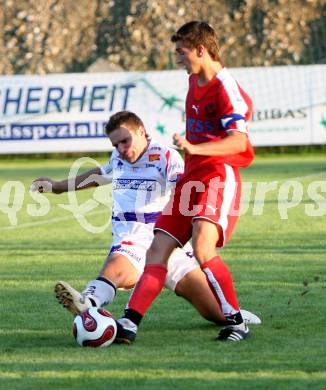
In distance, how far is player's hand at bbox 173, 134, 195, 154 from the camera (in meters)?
5.96

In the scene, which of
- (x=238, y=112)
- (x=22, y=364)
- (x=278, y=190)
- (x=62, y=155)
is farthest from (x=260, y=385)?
(x=62, y=155)

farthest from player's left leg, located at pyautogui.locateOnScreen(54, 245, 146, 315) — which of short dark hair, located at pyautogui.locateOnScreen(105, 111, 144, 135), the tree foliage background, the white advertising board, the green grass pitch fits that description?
the tree foliage background

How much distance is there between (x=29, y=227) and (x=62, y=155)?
36.5ft

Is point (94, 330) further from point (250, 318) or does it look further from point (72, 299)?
point (250, 318)

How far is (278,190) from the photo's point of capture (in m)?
16.8

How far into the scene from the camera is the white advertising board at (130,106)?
2294 centimetres

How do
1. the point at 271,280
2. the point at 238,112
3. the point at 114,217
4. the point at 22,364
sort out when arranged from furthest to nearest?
the point at 271,280 → the point at 114,217 → the point at 238,112 → the point at 22,364

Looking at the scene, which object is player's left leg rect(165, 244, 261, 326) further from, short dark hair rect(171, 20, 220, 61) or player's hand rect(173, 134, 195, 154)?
short dark hair rect(171, 20, 220, 61)

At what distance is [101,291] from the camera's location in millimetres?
6965

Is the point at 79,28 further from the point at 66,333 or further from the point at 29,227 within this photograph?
the point at 66,333

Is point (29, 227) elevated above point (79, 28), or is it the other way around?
point (79, 28)

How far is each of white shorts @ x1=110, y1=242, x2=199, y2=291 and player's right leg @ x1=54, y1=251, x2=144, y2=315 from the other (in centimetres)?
3

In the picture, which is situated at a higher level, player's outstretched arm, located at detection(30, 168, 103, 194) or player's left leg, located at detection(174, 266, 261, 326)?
player's outstretched arm, located at detection(30, 168, 103, 194)

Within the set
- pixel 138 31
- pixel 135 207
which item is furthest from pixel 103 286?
pixel 138 31
